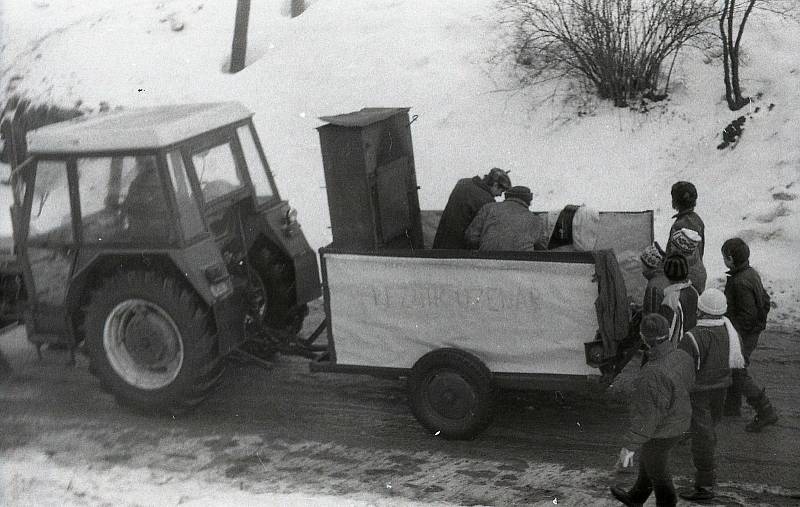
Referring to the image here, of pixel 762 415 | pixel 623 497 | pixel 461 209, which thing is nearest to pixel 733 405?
pixel 762 415

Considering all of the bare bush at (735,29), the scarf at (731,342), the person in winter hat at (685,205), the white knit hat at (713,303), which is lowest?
the scarf at (731,342)

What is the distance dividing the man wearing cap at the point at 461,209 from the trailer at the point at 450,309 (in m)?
0.46

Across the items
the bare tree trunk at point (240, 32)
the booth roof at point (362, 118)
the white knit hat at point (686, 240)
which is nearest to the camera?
the white knit hat at point (686, 240)

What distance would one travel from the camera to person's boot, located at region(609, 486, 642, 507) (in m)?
4.65

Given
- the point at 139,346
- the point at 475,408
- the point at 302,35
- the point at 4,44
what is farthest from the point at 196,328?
the point at 302,35

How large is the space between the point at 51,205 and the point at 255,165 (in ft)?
4.75

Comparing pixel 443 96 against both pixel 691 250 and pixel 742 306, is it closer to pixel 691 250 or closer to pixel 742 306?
pixel 691 250

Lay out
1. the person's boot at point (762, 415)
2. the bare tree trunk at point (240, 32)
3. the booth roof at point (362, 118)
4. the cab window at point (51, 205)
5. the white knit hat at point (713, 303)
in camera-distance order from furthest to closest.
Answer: the bare tree trunk at point (240, 32) < the cab window at point (51, 205) < the booth roof at point (362, 118) < the person's boot at point (762, 415) < the white knit hat at point (713, 303)

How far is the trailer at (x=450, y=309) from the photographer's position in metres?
5.03

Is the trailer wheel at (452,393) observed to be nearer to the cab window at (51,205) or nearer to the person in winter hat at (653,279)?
the person in winter hat at (653,279)

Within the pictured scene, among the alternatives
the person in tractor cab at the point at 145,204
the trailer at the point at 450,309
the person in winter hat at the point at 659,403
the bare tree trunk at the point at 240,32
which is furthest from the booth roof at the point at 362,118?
the bare tree trunk at the point at 240,32

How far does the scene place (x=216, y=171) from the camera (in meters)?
6.11

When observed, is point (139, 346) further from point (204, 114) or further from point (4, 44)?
point (4, 44)

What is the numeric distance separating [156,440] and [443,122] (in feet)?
15.1
